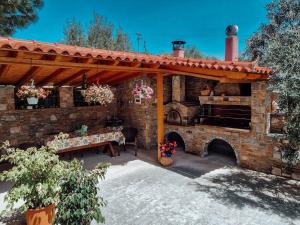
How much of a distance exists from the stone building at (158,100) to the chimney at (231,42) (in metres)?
0.04

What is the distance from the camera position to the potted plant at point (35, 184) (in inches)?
136

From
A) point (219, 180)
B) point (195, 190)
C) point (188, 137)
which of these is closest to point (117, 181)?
point (195, 190)

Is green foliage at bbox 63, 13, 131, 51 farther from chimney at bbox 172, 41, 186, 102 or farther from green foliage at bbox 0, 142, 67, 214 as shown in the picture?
green foliage at bbox 0, 142, 67, 214

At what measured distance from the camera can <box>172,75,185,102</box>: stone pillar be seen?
923cm

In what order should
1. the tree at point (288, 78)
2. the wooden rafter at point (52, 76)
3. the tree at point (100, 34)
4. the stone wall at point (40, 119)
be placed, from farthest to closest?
the tree at point (100, 34) → the stone wall at point (40, 119) → the wooden rafter at point (52, 76) → the tree at point (288, 78)

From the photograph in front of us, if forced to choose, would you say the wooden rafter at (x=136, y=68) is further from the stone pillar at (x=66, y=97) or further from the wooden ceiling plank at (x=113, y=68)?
the stone pillar at (x=66, y=97)

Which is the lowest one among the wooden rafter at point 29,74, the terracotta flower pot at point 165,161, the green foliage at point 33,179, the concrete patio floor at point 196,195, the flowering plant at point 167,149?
the concrete patio floor at point 196,195

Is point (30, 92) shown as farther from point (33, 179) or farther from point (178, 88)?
point (178, 88)

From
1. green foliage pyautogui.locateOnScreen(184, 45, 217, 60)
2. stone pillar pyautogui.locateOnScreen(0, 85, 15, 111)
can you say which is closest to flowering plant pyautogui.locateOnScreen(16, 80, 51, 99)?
stone pillar pyautogui.locateOnScreen(0, 85, 15, 111)

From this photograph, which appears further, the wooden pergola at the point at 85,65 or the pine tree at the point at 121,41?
the pine tree at the point at 121,41

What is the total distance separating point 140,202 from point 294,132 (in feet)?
11.9

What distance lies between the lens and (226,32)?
9.20m

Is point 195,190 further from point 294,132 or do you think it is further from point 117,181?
point 294,132

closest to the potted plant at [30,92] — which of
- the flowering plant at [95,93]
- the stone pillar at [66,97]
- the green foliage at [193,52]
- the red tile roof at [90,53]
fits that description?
the flowering plant at [95,93]
